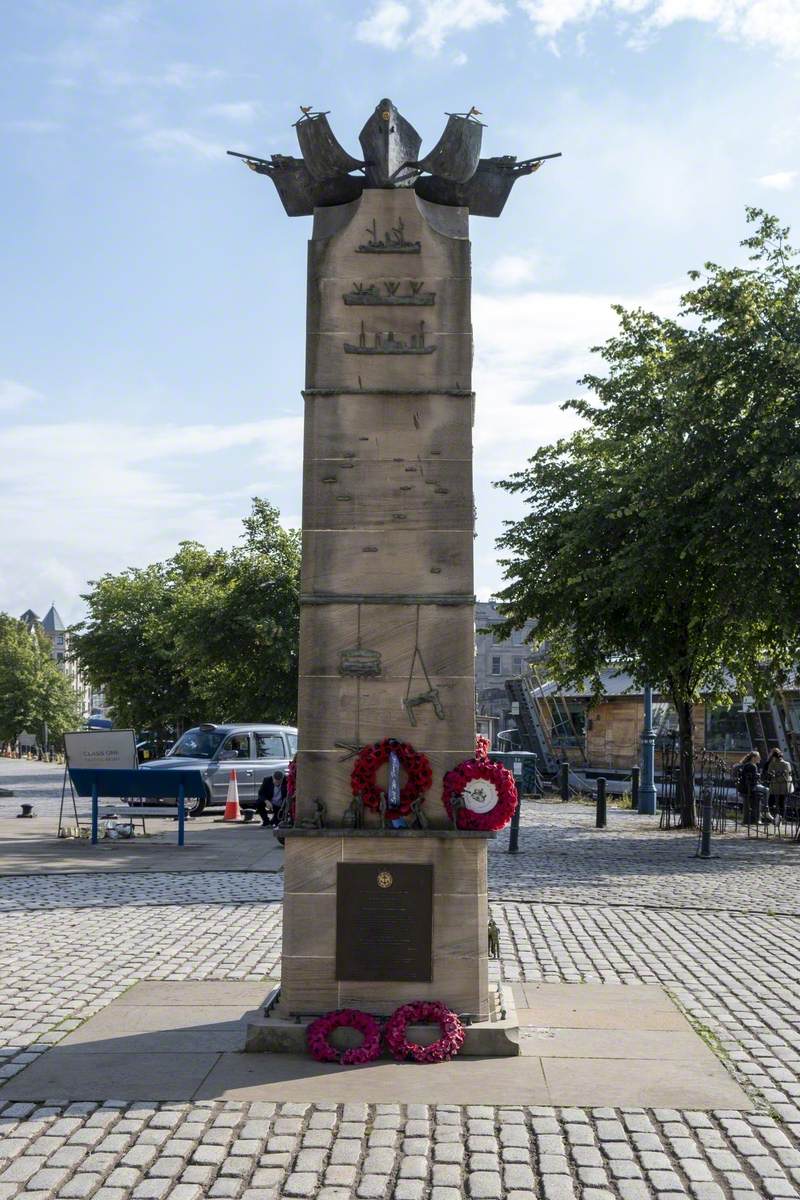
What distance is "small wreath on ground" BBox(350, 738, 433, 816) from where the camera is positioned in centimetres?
758

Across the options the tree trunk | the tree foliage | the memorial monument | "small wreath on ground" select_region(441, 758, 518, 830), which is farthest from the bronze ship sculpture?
the tree foliage

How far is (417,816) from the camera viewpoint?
7.61m

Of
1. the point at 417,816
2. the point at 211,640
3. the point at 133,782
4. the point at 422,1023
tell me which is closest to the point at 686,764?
the point at 133,782

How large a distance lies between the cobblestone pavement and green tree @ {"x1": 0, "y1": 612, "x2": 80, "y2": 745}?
3200 inches

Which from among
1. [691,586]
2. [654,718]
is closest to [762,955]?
[691,586]

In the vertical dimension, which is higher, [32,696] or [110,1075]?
[32,696]

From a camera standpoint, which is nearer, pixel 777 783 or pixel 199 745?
pixel 199 745

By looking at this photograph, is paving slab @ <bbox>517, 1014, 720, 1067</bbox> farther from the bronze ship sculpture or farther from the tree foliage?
the tree foliage

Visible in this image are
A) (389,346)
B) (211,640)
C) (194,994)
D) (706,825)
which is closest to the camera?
(389,346)

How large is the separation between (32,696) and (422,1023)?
9132 cm

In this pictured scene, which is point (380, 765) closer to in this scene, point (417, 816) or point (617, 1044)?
point (417, 816)

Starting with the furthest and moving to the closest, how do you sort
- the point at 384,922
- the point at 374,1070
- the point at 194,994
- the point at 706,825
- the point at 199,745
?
the point at 199,745 < the point at 706,825 < the point at 194,994 < the point at 384,922 < the point at 374,1070

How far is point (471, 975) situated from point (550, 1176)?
6.71 ft

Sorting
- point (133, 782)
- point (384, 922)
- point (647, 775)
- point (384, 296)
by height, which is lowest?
point (384, 922)
